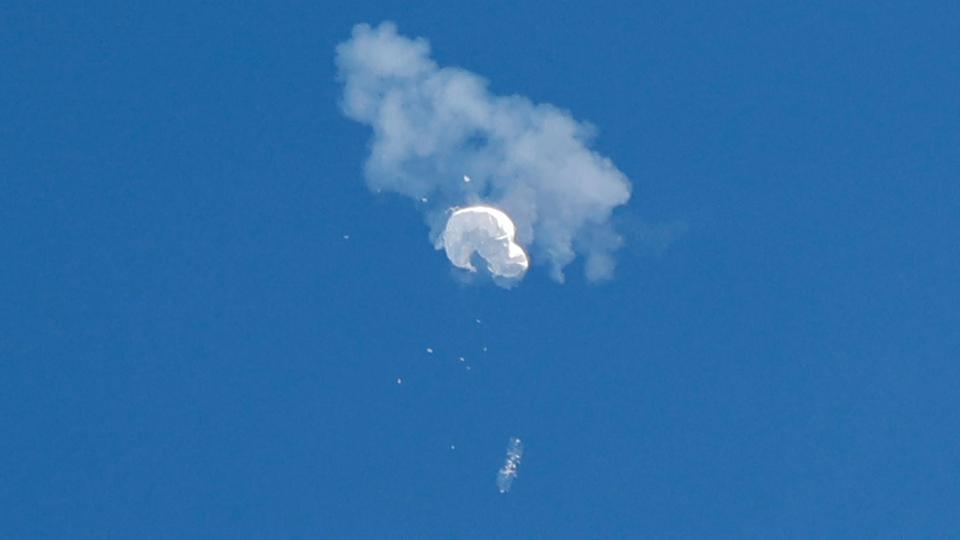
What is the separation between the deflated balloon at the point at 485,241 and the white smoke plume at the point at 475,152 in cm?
5

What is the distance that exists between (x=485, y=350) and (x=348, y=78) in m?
1.61

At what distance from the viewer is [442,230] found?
5852 millimetres

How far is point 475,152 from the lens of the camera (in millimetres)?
5859

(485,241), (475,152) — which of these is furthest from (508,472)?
(475,152)

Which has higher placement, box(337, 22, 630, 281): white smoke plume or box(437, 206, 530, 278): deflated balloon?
box(337, 22, 630, 281): white smoke plume

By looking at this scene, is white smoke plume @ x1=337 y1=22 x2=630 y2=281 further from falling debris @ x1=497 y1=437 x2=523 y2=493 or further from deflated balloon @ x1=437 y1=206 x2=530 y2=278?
falling debris @ x1=497 y1=437 x2=523 y2=493

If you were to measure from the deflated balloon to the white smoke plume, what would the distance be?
5 centimetres

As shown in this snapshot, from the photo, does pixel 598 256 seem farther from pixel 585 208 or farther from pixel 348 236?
pixel 348 236

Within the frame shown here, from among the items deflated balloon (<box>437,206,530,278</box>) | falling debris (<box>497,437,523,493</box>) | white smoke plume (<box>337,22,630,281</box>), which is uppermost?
white smoke plume (<box>337,22,630,281</box>)

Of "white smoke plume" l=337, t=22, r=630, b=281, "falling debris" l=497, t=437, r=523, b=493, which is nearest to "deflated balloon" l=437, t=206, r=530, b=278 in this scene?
"white smoke plume" l=337, t=22, r=630, b=281

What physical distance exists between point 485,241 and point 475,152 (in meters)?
0.48

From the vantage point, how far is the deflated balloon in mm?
5805

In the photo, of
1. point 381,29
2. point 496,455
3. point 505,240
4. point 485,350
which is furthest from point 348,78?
point 496,455

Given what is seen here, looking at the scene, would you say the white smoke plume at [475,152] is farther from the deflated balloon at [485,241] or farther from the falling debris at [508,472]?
the falling debris at [508,472]
